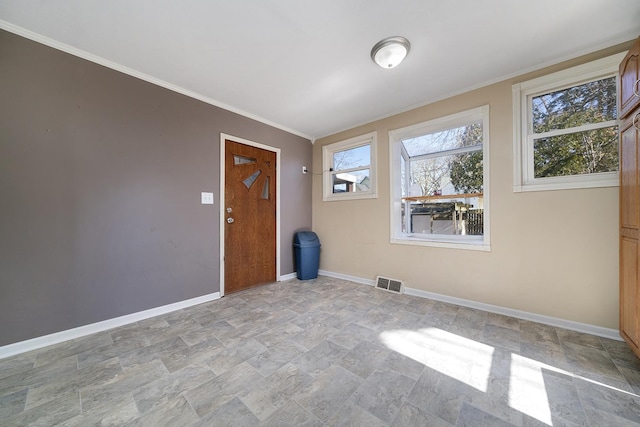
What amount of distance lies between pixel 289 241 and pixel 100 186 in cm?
244

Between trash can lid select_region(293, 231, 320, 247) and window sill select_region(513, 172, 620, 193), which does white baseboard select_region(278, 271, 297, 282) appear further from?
window sill select_region(513, 172, 620, 193)

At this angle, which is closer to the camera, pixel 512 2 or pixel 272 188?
pixel 512 2

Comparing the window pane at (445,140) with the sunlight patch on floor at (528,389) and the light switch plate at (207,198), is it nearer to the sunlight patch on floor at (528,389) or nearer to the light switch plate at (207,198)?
the sunlight patch on floor at (528,389)

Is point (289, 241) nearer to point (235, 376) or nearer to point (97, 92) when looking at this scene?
point (235, 376)

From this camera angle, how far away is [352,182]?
385 cm

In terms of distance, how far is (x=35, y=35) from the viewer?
1840mm

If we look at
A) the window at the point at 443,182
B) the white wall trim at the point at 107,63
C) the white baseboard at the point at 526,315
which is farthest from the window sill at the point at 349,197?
the white wall trim at the point at 107,63

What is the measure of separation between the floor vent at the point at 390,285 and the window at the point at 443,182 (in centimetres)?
57

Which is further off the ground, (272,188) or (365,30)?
(365,30)

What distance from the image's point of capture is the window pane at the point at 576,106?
2010 mm

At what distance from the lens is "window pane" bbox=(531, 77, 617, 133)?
2.01 meters

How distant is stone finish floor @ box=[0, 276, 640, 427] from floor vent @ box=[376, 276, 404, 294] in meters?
0.75

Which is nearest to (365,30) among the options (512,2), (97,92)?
(512,2)

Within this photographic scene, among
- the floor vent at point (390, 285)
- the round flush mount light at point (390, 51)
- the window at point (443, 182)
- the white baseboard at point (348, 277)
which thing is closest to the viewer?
the round flush mount light at point (390, 51)
